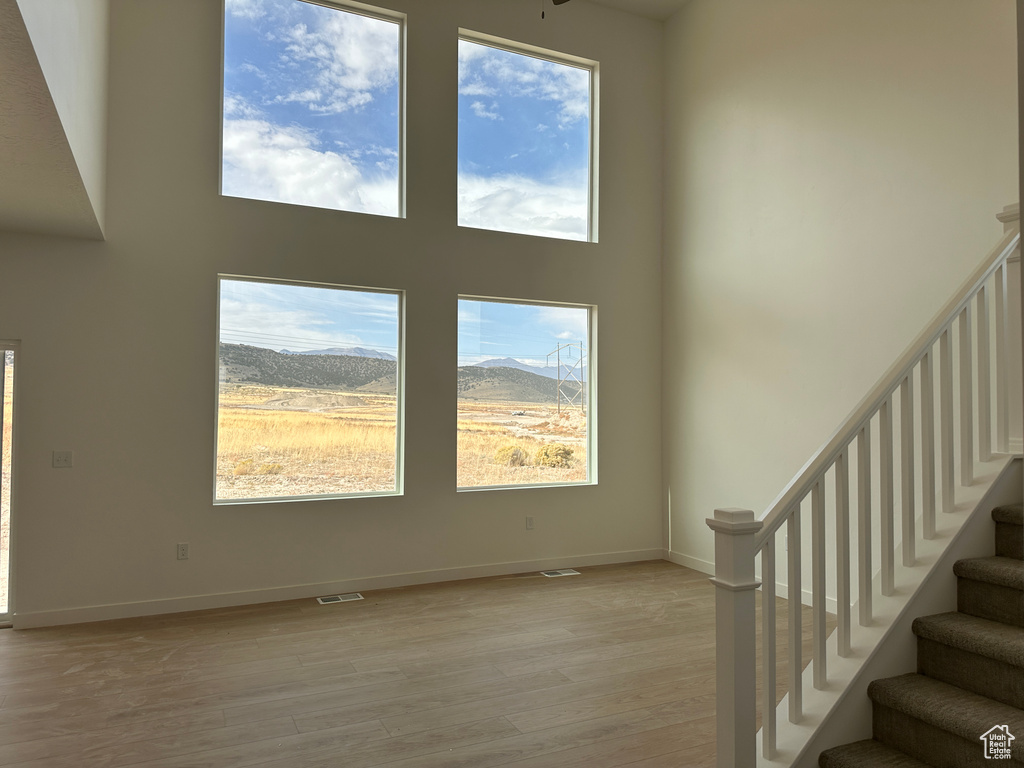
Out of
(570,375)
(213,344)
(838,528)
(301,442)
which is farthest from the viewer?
(570,375)

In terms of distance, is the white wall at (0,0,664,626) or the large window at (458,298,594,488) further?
the large window at (458,298,594,488)

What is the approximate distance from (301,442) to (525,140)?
3280 millimetres

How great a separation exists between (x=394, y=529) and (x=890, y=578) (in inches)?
148

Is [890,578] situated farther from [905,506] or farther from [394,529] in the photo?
[394,529]

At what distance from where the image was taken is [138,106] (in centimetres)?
483

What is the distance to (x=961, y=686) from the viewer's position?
93.7 inches

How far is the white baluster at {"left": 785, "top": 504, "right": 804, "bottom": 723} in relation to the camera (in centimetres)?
231

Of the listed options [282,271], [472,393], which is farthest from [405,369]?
[282,271]

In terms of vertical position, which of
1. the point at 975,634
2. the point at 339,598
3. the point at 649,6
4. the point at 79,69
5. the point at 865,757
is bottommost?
the point at 339,598

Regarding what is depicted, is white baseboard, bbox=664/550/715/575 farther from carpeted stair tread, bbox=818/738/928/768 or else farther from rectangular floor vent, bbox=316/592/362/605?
carpeted stair tread, bbox=818/738/928/768

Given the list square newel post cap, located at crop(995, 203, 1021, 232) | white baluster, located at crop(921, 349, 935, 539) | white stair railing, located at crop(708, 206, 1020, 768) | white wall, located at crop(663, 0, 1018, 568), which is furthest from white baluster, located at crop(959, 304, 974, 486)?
white wall, located at crop(663, 0, 1018, 568)

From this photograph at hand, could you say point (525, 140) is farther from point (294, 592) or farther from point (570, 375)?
point (294, 592)

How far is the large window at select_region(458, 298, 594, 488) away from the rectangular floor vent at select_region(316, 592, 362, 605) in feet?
4.10

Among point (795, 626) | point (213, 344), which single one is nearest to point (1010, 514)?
point (795, 626)
